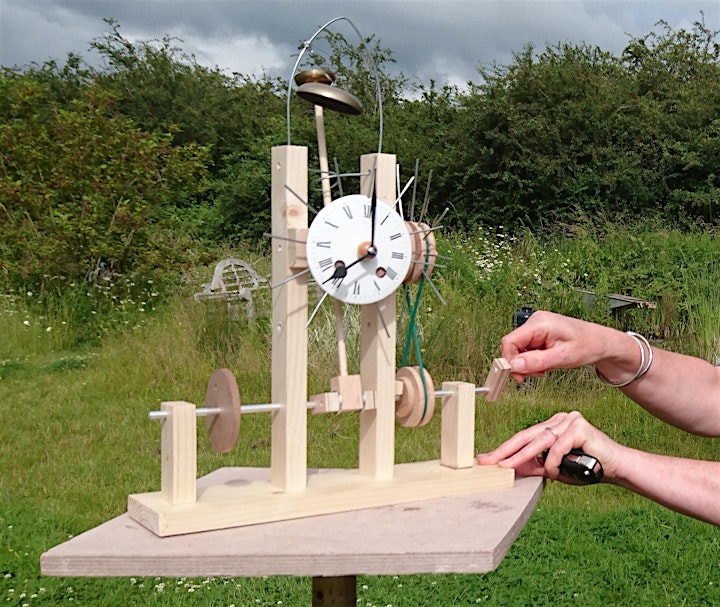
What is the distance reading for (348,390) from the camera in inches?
66.6

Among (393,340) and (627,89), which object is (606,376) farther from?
(627,89)

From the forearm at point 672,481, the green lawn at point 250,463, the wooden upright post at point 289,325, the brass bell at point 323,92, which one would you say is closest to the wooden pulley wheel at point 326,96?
the brass bell at point 323,92

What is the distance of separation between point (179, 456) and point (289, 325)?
33 centimetres

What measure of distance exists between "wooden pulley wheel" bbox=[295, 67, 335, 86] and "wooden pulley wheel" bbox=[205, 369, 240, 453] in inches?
24.7

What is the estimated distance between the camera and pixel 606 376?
2016mm

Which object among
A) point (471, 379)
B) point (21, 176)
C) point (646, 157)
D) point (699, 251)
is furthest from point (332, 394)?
point (646, 157)

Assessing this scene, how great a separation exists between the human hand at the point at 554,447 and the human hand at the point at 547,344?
0.40 ft

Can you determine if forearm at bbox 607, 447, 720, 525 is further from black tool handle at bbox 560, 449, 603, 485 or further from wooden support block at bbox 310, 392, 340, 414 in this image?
wooden support block at bbox 310, 392, 340, 414

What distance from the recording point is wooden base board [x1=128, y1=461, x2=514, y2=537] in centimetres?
145

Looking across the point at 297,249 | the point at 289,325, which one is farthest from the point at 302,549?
the point at 297,249

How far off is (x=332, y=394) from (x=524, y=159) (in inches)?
448

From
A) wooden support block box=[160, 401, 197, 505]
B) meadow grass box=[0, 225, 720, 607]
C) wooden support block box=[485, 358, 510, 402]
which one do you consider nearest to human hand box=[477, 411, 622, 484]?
wooden support block box=[485, 358, 510, 402]

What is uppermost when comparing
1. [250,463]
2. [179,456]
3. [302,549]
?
[179,456]

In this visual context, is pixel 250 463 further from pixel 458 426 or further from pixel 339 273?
pixel 339 273
